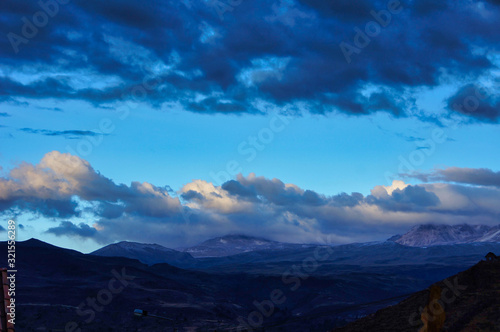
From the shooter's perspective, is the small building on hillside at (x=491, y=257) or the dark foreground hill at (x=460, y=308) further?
the small building on hillside at (x=491, y=257)

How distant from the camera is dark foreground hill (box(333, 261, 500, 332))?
46.7m

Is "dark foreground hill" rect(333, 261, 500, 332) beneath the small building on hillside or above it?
beneath

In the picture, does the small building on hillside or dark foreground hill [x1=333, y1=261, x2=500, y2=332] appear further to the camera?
the small building on hillside

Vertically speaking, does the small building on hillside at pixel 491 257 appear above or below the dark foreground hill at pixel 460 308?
above

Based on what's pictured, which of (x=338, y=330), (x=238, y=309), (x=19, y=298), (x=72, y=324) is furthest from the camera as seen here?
(x=238, y=309)

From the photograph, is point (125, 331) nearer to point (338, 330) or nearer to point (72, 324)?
point (72, 324)

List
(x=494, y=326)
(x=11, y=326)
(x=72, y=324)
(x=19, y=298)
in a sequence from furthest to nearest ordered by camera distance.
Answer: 1. (x=19, y=298)
2. (x=72, y=324)
3. (x=494, y=326)
4. (x=11, y=326)

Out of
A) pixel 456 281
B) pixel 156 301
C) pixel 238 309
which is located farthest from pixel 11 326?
pixel 238 309

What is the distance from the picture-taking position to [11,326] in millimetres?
21375

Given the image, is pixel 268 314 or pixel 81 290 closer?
pixel 81 290

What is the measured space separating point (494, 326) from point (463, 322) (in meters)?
2.80

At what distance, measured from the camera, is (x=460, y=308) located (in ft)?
165

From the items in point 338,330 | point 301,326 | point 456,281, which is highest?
point 456,281

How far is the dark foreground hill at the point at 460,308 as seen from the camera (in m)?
46.7
